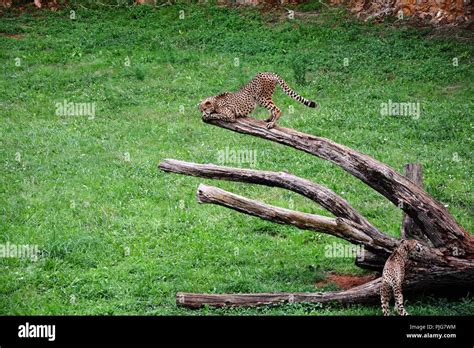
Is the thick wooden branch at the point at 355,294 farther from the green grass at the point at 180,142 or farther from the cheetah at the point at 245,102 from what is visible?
the cheetah at the point at 245,102

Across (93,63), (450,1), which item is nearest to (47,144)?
(93,63)

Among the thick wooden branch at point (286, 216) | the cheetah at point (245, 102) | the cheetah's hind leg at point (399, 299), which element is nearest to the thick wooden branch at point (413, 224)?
the thick wooden branch at point (286, 216)

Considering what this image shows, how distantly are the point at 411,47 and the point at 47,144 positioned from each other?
323 inches

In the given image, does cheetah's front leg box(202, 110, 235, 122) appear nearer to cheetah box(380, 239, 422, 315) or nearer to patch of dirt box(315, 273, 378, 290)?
patch of dirt box(315, 273, 378, 290)

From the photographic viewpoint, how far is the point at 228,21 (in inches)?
899

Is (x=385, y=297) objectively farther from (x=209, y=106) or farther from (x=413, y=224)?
(x=209, y=106)

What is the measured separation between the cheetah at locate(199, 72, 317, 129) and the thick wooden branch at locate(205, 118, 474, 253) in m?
0.82

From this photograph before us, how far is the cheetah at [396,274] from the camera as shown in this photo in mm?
10742

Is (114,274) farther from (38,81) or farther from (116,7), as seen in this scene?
(116,7)

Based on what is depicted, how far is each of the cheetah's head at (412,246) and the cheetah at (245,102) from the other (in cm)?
216

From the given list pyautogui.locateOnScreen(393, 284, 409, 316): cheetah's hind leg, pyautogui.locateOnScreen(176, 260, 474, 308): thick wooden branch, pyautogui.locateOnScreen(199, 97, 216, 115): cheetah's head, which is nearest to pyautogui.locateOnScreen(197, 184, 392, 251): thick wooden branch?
pyautogui.locateOnScreen(176, 260, 474, 308): thick wooden branch

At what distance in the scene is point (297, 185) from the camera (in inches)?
448

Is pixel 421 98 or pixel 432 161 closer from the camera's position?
pixel 432 161
